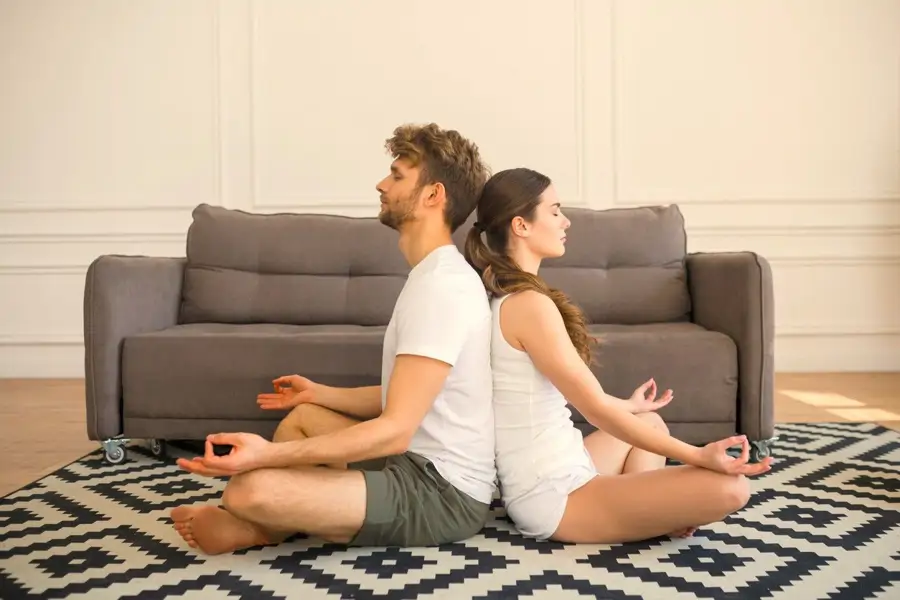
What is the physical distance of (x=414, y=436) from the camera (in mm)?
1848

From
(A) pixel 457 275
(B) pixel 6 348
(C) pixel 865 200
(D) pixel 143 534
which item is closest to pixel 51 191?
(B) pixel 6 348

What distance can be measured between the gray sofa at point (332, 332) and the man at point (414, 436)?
0.88 metres

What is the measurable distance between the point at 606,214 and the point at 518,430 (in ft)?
5.52

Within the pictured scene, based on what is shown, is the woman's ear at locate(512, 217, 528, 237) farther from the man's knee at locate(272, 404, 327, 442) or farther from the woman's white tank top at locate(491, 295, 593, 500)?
the man's knee at locate(272, 404, 327, 442)

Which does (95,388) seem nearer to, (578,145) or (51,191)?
(51,191)

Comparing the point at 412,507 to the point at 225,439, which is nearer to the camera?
the point at 225,439

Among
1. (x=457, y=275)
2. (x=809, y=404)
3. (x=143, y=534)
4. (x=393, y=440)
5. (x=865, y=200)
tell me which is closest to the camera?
(x=393, y=440)

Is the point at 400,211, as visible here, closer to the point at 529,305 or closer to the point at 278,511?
the point at 529,305

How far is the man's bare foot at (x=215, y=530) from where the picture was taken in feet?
5.96

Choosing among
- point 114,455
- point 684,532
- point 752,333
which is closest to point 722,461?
point 684,532

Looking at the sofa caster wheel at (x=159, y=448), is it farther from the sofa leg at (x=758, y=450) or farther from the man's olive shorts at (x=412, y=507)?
the sofa leg at (x=758, y=450)

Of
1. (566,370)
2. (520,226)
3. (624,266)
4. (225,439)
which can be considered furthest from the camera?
(624,266)

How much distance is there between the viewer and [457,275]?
5.83 ft

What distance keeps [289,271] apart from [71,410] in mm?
1273
